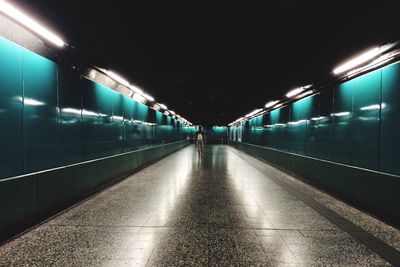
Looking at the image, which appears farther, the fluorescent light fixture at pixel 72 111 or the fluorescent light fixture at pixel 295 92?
the fluorescent light fixture at pixel 295 92

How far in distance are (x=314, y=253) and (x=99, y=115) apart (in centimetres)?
668

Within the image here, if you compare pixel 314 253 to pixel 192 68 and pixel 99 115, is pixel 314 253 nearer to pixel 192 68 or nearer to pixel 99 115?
pixel 192 68

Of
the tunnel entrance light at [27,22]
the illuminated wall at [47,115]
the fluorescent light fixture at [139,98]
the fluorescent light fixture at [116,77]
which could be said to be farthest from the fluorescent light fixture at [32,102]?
the fluorescent light fixture at [139,98]

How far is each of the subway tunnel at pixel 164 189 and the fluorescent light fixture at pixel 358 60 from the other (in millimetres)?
35

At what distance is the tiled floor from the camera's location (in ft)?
10.5

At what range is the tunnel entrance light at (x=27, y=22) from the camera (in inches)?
135

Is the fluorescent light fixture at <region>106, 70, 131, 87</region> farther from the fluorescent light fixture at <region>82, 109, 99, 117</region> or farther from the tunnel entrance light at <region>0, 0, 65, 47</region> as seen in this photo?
the tunnel entrance light at <region>0, 0, 65, 47</region>

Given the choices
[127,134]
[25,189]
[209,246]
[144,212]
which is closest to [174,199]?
[144,212]

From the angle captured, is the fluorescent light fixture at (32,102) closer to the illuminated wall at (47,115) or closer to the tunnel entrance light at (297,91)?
the illuminated wall at (47,115)

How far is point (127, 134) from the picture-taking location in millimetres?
10352

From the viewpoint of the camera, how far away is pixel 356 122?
614cm

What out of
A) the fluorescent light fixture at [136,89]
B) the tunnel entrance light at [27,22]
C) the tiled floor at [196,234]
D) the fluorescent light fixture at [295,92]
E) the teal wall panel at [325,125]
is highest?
the fluorescent light fixture at [136,89]

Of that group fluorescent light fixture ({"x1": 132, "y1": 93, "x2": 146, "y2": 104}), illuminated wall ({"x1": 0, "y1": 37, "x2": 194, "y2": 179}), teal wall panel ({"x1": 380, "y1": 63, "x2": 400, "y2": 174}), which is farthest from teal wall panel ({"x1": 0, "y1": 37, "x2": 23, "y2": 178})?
teal wall panel ({"x1": 380, "y1": 63, "x2": 400, "y2": 174})

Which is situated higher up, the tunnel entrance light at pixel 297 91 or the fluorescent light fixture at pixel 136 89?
the fluorescent light fixture at pixel 136 89
